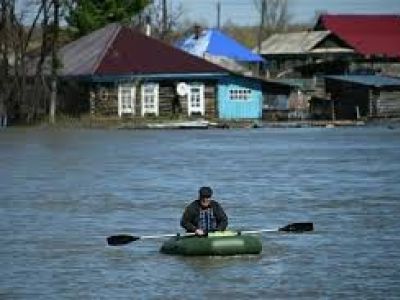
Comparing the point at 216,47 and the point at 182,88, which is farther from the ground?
the point at 216,47

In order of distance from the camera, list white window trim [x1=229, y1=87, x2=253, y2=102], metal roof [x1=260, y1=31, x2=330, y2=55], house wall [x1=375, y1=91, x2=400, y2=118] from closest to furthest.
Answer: white window trim [x1=229, y1=87, x2=253, y2=102] < house wall [x1=375, y1=91, x2=400, y2=118] < metal roof [x1=260, y1=31, x2=330, y2=55]

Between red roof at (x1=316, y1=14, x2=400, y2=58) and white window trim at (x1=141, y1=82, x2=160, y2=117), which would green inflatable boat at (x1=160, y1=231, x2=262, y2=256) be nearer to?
white window trim at (x1=141, y1=82, x2=160, y2=117)

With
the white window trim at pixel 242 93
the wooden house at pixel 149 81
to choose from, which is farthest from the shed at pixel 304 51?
the wooden house at pixel 149 81

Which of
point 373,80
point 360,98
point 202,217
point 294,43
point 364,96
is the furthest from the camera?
point 294,43

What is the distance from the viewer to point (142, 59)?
211 ft

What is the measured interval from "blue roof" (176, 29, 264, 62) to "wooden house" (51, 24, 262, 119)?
16.0 meters

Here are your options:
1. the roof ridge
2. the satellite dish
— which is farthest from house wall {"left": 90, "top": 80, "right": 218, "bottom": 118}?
the roof ridge

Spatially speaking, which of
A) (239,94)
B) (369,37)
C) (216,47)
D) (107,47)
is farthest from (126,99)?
(369,37)

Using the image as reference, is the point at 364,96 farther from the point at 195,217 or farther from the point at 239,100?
the point at 195,217

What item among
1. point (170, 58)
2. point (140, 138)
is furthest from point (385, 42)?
point (140, 138)

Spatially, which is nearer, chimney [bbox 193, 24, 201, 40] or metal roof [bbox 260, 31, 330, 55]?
chimney [bbox 193, 24, 201, 40]

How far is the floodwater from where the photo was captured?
1772 cm

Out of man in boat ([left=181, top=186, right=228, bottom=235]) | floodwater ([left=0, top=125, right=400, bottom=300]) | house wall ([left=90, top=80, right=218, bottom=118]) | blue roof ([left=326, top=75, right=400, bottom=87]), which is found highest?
blue roof ([left=326, top=75, right=400, bottom=87])

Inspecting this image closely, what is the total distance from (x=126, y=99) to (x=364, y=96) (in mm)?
12753
